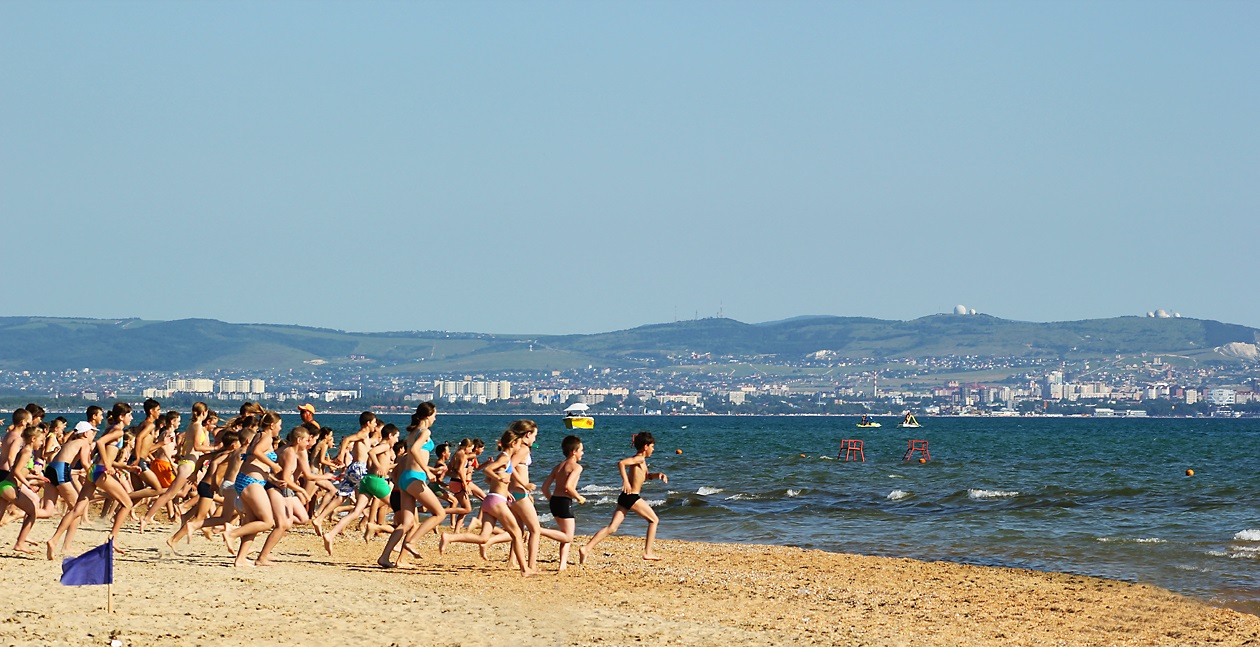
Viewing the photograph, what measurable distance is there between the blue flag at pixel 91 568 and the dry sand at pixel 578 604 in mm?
368

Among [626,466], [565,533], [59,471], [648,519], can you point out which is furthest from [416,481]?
[59,471]

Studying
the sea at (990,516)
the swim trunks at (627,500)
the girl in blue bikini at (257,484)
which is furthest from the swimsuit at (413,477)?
the sea at (990,516)

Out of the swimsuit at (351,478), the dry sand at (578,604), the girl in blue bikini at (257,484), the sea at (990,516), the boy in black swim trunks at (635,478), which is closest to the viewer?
the dry sand at (578,604)

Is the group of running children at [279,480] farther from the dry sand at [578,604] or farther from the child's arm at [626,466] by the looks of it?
the dry sand at [578,604]

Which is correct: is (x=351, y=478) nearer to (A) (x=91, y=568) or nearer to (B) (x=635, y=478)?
(B) (x=635, y=478)

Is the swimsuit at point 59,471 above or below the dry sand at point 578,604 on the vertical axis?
above

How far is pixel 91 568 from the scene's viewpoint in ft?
32.9

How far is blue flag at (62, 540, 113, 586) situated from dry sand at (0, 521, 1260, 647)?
368 mm

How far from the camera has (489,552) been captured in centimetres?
1714

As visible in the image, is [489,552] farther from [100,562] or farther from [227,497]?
[100,562]

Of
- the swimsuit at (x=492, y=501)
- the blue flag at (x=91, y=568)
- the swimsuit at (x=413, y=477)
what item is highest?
the swimsuit at (x=413, y=477)

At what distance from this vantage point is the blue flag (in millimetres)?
9953

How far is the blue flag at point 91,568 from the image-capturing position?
32.7ft

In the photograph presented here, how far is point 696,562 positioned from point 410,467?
173 inches
